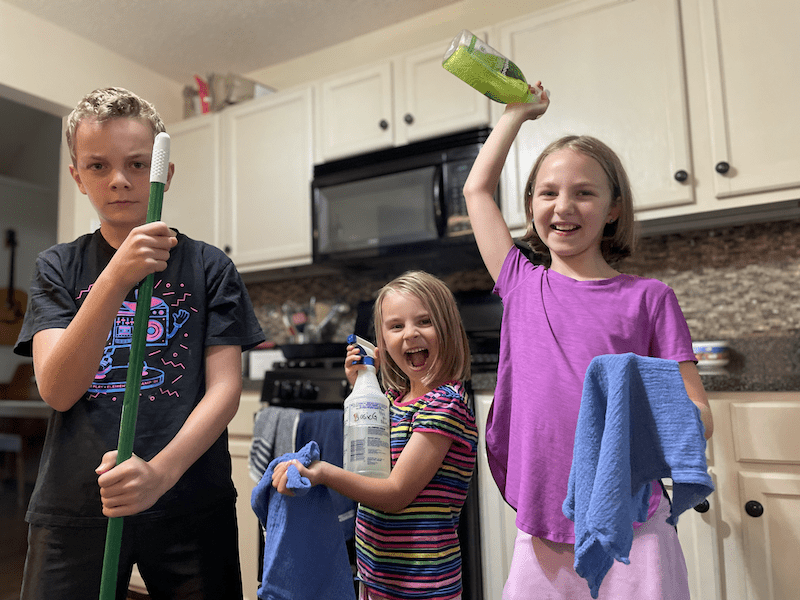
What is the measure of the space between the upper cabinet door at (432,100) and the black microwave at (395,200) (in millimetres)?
48

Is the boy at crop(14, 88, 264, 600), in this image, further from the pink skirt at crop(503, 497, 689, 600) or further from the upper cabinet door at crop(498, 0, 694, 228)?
the upper cabinet door at crop(498, 0, 694, 228)

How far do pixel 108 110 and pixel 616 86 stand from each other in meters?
1.59

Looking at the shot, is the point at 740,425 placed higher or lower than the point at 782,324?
lower

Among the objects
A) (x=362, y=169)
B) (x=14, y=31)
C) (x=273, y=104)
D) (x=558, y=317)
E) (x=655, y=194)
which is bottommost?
(x=558, y=317)

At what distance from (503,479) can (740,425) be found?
875 millimetres

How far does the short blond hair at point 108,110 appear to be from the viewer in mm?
722

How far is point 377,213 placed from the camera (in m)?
2.26

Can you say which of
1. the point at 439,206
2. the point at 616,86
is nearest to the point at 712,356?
the point at 616,86

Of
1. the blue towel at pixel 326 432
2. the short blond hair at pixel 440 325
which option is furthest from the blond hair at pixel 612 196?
the blue towel at pixel 326 432

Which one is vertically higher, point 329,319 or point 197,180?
point 197,180

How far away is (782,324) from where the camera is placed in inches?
73.7

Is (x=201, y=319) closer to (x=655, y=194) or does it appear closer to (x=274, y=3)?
(x=655, y=194)

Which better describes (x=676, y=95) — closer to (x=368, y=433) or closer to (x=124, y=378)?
(x=368, y=433)

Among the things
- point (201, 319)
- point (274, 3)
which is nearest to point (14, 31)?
point (274, 3)
